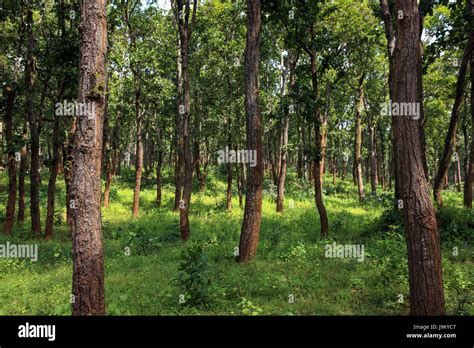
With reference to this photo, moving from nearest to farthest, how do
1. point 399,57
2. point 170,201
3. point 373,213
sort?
1. point 399,57
2. point 373,213
3. point 170,201

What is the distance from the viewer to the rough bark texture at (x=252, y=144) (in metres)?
11.1

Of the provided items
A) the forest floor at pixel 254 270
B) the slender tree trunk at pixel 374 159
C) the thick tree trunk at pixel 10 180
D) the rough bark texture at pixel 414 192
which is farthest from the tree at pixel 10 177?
the slender tree trunk at pixel 374 159

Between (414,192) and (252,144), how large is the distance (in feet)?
18.3

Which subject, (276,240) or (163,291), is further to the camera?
(276,240)

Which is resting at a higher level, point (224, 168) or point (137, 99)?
point (137, 99)

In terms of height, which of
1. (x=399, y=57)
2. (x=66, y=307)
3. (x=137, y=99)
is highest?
(x=137, y=99)

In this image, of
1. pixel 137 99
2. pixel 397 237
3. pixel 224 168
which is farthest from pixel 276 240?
pixel 224 168

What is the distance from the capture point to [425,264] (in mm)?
6441

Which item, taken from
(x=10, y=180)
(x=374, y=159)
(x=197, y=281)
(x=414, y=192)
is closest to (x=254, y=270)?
(x=197, y=281)

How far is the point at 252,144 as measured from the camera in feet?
36.6

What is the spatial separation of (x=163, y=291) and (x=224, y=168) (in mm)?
31136

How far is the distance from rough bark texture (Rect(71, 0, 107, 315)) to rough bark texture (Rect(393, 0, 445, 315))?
5667mm
